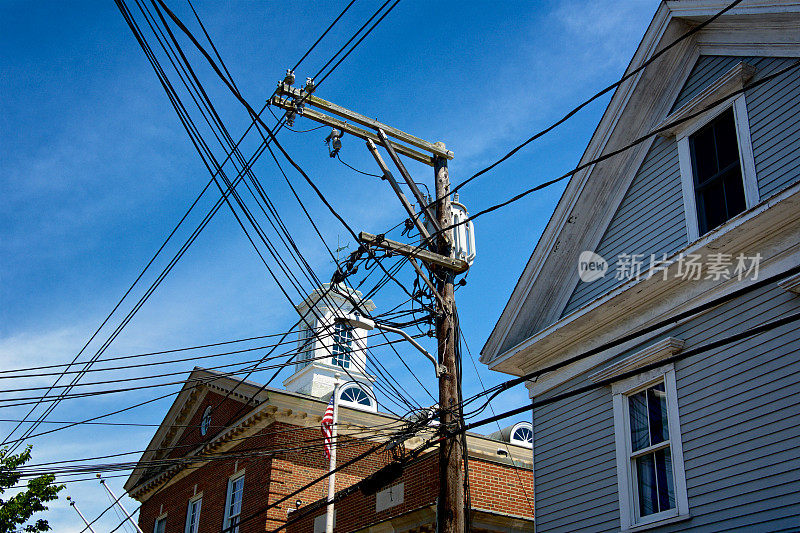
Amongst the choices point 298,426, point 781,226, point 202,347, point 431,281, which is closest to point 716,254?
point 781,226

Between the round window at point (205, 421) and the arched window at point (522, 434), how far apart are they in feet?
33.7

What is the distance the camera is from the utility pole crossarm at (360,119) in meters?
12.7

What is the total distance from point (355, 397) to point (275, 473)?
195 inches

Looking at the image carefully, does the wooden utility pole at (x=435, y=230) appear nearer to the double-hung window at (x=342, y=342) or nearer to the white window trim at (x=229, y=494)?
the double-hung window at (x=342, y=342)

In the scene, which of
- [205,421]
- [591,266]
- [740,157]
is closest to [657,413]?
[591,266]

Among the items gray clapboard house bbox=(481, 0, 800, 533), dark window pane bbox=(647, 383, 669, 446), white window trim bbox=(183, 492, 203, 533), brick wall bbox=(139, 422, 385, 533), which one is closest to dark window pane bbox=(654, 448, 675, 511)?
gray clapboard house bbox=(481, 0, 800, 533)

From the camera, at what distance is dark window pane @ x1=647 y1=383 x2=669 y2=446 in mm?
10773

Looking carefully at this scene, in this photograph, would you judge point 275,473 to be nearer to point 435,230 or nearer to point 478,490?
point 478,490

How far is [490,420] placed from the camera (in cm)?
944

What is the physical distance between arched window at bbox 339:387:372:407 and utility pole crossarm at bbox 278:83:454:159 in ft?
45.2

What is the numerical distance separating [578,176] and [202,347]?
7.15m

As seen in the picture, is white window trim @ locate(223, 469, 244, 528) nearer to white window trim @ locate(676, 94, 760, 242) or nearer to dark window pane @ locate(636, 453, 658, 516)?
dark window pane @ locate(636, 453, 658, 516)

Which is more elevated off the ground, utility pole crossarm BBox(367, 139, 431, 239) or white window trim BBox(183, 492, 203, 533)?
utility pole crossarm BBox(367, 139, 431, 239)

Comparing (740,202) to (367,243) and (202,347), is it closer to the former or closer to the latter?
(367,243)
